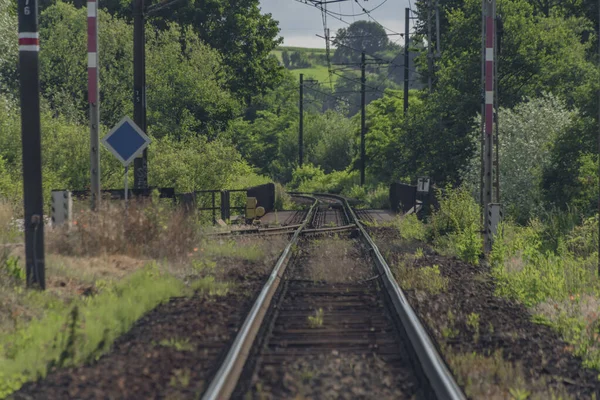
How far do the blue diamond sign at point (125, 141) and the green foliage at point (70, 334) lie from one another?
520 cm

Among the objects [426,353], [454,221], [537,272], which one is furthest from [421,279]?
[454,221]

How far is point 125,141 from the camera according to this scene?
16.2 metres

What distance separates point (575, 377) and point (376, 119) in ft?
203

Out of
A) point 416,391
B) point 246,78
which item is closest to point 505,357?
point 416,391

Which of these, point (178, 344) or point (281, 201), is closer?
point (178, 344)

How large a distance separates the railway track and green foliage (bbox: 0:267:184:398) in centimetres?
146

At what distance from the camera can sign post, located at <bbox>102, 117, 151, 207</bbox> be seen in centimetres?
1616

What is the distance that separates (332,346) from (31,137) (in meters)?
5.44

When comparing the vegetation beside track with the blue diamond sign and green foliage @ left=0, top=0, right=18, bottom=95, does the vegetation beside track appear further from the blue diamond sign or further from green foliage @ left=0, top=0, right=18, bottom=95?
green foliage @ left=0, top=0, right=18, bottom=95

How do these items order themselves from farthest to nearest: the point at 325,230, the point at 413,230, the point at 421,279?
the point at 325,230 → the point at 413,230 → the point at 421,279

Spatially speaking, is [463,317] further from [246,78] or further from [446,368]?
[246,78]

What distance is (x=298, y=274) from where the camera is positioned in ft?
47.7

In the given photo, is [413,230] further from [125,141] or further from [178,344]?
[178,344]

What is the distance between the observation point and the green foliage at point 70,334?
742 centimetres
